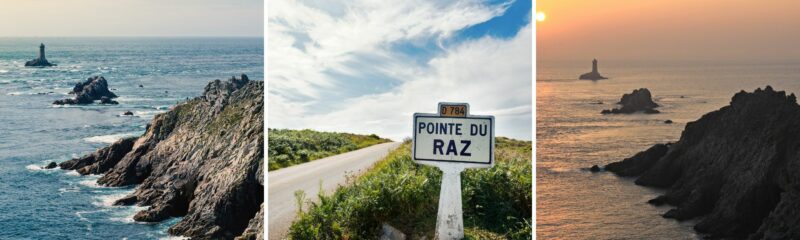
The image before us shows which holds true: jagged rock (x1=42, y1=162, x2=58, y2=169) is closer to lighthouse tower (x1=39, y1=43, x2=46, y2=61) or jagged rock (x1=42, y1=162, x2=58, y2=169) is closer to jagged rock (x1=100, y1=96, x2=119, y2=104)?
jagged rock (x1=100, y1=96, x2=119, y2=104)

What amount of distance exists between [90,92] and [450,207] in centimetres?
382

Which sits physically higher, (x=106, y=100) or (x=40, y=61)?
(x=40, y=61)

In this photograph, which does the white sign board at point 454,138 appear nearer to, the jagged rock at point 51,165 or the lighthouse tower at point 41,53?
the lighthouse tower at point 41,53

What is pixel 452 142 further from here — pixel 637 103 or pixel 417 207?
pixel 637 103

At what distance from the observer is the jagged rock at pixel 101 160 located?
7.00 metres

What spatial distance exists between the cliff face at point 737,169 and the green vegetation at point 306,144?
4043 millimetres

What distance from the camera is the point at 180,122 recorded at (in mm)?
8336

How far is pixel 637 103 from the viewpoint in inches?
363

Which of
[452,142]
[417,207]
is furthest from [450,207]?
[417,207]

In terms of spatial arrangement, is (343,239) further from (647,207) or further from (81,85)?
(647,207)

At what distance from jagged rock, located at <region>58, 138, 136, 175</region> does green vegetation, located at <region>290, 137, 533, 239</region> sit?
3131mm

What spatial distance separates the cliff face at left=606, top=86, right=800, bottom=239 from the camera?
8008 millimetres

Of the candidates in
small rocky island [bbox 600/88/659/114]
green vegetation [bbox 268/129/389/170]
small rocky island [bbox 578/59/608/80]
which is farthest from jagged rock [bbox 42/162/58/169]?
small rocky island [bbox 600/88/659/114]

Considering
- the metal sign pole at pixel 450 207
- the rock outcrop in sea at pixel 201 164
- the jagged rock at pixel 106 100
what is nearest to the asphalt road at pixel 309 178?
the rock outcrop in sea at pixel 201 164
